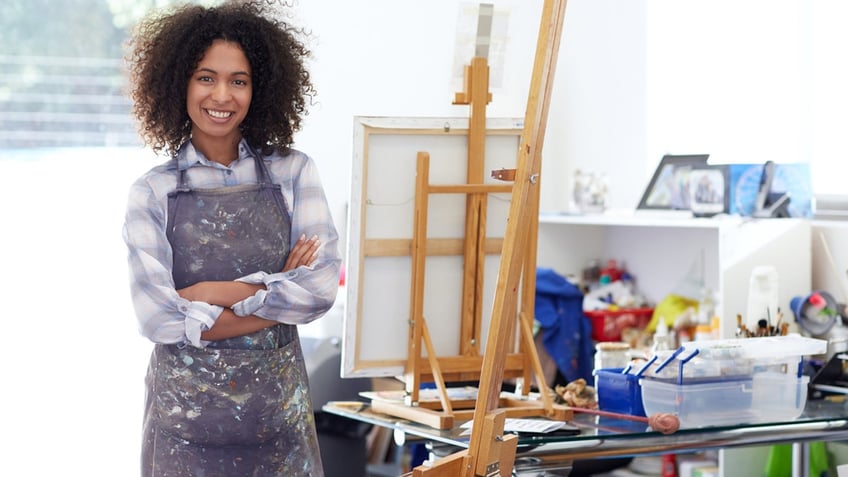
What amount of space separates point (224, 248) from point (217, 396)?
25 centimetres

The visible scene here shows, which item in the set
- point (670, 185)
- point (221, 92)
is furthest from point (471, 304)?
point (670, 185)

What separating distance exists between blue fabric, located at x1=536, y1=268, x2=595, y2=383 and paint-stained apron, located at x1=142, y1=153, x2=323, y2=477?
72.8 inches

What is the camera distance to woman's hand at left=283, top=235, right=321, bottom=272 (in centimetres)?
193

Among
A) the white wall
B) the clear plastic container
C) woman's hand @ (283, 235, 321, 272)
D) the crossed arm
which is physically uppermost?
the white wall

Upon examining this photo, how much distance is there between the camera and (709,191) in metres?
3.64

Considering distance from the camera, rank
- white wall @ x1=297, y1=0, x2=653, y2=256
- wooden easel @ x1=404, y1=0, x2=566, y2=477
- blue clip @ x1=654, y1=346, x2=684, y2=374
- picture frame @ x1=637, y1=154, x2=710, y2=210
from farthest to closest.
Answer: white wall @ x1=297, y1=0, x2=653, y2=256 → picture frame @ x1=637, y1=154, x2=710, y2=210 → blue clip @ x1=654, y1=346, x2=684, y2=374 → wooden easel @ x1=404, y1=0, x2=566, y2=477

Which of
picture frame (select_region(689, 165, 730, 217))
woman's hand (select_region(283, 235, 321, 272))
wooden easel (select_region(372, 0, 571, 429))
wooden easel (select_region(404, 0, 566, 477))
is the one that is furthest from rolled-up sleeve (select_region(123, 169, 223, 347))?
picture frame (select_region(689, 165, 730, 217))

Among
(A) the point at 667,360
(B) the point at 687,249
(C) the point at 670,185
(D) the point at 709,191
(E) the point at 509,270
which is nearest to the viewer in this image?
(E) the point at 509,270

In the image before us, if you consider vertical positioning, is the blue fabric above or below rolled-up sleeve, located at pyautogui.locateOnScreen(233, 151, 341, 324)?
below

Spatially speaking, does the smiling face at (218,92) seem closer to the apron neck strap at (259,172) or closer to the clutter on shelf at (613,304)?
the apron neck strap at (259,172)

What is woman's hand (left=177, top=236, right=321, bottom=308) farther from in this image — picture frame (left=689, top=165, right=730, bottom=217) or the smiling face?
picture frame (left=689, top=165, right=730, bottom=217)

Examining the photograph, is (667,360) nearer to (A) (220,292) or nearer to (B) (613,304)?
(A) (220,292)

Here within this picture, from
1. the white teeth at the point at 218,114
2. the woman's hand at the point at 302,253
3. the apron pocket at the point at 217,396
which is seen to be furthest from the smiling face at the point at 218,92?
the apron pocket at the point at 217,396

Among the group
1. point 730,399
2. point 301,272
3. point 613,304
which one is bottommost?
point 730,399
